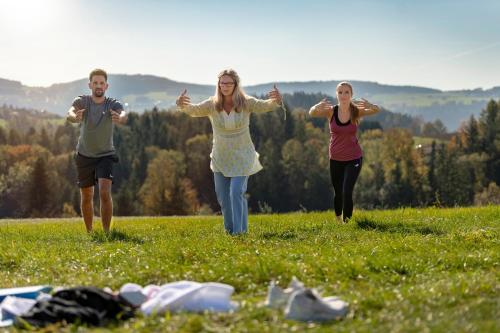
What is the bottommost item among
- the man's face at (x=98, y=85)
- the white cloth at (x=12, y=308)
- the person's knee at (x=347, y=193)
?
the white cloth at (x=12, y=308)

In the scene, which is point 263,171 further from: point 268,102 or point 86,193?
point 268,102

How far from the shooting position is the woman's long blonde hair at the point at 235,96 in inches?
508

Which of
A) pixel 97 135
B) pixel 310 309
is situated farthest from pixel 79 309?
pixel 97 135

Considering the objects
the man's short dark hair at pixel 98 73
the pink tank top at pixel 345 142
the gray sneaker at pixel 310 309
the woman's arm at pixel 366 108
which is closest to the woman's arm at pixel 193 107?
the man's short dark hair at pixel 98 73

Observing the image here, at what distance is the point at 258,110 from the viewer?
1298cm

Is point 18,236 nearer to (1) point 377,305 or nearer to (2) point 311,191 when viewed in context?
(1) point 377,305

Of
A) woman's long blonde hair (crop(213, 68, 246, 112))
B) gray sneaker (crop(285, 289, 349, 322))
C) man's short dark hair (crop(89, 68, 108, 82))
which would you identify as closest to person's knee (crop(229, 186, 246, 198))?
woman's long blonde hair (crop(213, 68, 246, 112))

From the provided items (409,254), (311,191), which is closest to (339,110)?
(409,254)

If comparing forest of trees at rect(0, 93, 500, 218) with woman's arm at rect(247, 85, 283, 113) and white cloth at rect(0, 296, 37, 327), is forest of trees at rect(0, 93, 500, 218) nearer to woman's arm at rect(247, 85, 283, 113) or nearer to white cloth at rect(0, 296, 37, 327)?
woman's arm at rect(247, 85, 283, 113)

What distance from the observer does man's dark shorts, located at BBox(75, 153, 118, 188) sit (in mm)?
13555

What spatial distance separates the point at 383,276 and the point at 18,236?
27.6 ft

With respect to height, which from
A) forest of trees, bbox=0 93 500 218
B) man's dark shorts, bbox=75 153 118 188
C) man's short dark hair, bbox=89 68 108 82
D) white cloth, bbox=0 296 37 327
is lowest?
forest of trees, bbox=0 93 500 218

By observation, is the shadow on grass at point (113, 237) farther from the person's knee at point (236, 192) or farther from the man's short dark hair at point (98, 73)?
the man's short dark hair at point (98, 73)

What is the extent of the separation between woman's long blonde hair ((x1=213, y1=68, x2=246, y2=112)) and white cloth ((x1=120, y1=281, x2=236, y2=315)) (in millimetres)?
6259
